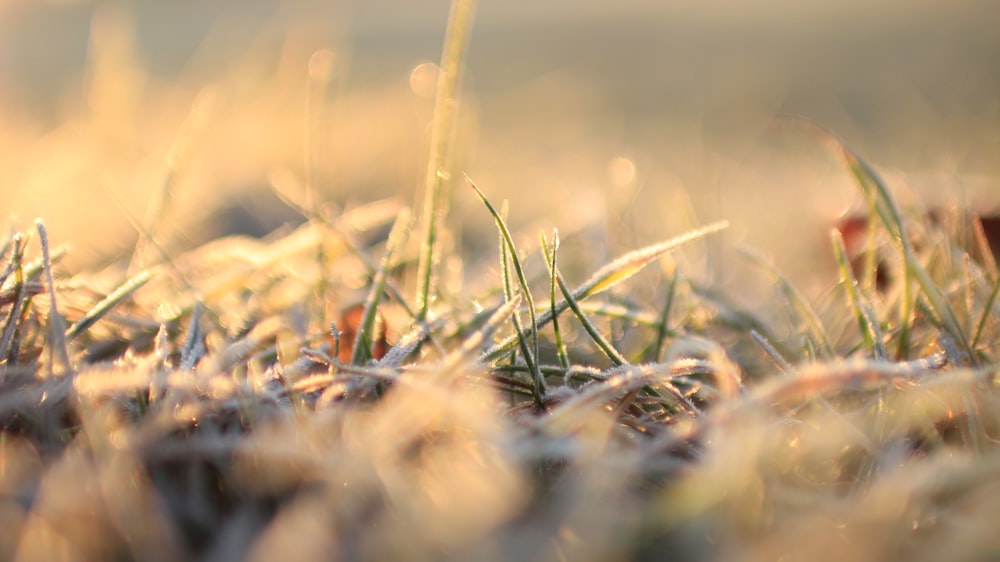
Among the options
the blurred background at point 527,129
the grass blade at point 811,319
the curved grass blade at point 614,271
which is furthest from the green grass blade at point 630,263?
the blurred background at point 527,129

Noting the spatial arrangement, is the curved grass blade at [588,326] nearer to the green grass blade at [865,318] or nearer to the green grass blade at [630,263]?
the green grass blade at [630,263]

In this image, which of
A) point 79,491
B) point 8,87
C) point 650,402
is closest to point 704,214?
point 650,402

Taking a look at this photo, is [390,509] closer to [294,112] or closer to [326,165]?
[326,165]

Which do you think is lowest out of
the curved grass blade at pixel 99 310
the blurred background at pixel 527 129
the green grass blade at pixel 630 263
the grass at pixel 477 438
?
the blurred background at pixel 527 129

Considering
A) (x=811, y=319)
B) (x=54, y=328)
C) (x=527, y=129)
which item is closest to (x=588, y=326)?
(x=811, y=319)

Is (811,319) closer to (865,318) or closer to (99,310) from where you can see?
(865,318)

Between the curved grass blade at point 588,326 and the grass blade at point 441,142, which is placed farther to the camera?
the grass blade at point 441,142

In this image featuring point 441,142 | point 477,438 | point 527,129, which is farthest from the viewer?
point 527,129
